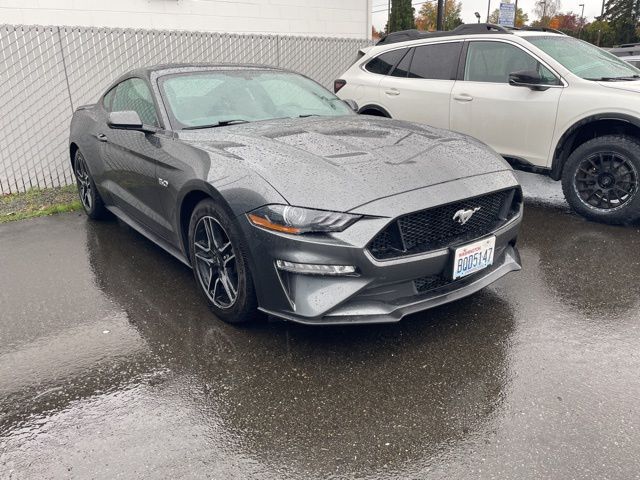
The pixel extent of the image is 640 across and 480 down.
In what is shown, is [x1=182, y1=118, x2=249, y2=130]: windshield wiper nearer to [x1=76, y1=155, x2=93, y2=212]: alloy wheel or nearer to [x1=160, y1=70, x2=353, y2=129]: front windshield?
[x1=160, y1=70, x2=353, y2=129]: front windshield

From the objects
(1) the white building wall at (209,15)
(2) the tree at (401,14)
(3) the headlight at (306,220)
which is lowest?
(3) the headlight at (306,220)

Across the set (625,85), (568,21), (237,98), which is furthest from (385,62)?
(568,21)

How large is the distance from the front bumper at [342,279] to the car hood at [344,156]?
193 mm

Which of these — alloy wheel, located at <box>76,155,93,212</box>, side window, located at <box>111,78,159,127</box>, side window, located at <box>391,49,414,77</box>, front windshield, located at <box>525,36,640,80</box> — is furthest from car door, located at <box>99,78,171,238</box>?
front windshield, located at <box>525,36,640,80</box>

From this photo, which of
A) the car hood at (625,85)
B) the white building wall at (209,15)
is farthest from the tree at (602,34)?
the car hood at (625,85)

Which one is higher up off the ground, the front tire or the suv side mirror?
the suv side mirror

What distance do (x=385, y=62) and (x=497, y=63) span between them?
4.90 ft

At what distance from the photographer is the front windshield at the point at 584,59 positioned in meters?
→ 5.04

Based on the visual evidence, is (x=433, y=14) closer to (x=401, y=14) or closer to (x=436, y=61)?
(x=401, y=14)

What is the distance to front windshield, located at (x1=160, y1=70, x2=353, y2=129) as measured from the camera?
148 inches

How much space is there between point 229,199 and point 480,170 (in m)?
1.47

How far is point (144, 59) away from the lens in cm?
731

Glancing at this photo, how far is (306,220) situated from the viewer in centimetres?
255

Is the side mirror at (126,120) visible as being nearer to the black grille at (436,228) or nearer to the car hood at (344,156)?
the car hood at (344,156)
